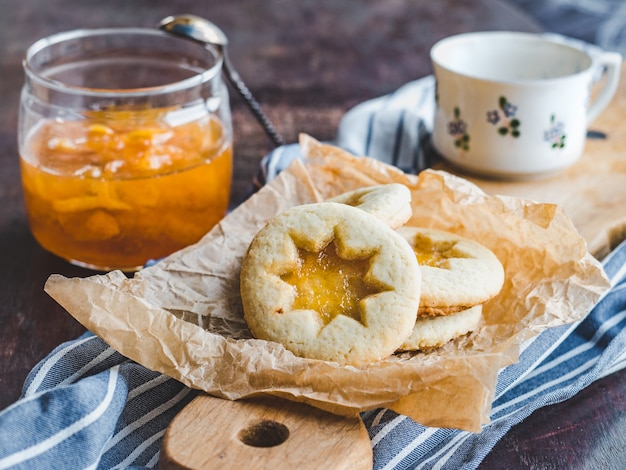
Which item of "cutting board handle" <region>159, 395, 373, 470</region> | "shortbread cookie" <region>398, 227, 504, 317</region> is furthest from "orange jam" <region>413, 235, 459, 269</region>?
"cutting board handle" <region>159, 395, 373, 470</region>

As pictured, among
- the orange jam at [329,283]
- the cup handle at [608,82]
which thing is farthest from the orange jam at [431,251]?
the cup handle at [608,82]

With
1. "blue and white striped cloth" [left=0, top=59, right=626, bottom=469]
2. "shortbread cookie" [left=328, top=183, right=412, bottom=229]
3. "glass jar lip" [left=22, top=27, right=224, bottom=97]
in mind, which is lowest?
"blue and white striped cloth" [left=0, top=59, right=626, bottom=469]

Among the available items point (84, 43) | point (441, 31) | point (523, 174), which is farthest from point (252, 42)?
point (523, 174)

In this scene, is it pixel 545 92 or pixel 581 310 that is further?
pixel 545 92

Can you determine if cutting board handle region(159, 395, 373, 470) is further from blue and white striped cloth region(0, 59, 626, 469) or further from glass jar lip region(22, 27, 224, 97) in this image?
glass jar lip region(22, 27, 224, 97)

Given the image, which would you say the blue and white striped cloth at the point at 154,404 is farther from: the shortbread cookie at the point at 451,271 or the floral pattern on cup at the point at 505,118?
the floral pattern on cup at the point at 505,118

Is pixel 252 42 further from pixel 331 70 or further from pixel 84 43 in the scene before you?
pixel 84 43
